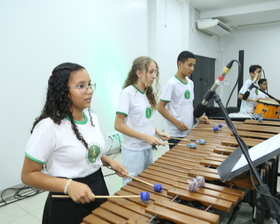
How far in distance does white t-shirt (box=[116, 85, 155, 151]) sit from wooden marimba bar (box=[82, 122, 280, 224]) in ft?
1.08

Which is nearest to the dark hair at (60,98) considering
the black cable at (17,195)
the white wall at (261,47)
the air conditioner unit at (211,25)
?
the black cable at (17,195)

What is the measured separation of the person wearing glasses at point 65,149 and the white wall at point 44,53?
1.97 m

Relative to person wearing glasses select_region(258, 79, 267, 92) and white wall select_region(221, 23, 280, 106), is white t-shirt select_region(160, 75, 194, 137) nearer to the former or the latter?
person wearing glasses select_region(258, 79, 267, 92)

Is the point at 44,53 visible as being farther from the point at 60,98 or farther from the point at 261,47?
the point at 261,47

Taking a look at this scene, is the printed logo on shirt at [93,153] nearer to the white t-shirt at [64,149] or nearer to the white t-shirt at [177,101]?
the white t-shirt at [64,149]

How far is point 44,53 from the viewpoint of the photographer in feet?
10.9

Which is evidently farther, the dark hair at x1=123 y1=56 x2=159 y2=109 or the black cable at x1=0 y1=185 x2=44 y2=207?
the black cable at x1=0 y1=185 x2=44 y2=207

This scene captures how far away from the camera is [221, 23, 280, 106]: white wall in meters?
8.47

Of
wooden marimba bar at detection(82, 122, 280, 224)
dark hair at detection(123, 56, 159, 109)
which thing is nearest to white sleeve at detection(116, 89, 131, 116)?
dark hair at detection(123, 56, 159, 109)

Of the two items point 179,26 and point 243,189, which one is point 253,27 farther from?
point 243,189

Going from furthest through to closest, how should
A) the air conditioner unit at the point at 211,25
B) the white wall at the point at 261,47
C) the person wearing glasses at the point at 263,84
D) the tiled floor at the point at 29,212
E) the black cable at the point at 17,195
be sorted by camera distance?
the white wall at the point at 261,47 → the air conditioner unit at the point at 211,25 → the person wearing glasses at the point at 263,84 → the black cable at the point at 17,195 → the tiled floor at the point at 29,212

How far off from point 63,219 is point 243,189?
1.02m

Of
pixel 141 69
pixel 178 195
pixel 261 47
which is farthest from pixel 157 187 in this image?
pixel 261 47

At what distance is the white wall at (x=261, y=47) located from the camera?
8469 mm
